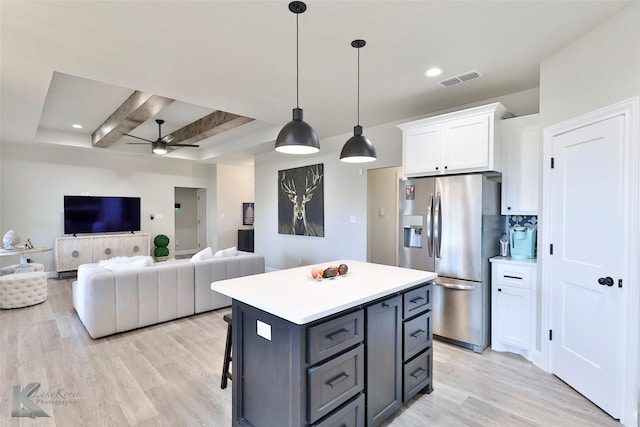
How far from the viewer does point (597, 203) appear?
2.31 meters

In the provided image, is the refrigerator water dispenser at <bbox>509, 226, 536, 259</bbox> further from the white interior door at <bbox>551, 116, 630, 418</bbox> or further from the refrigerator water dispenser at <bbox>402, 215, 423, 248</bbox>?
the refrigerator water dispenser at <bbox>402, 215, 423, 248</bbox>

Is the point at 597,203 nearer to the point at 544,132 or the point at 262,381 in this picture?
the point at 544,132

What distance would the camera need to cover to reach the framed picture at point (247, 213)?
8.84 metres

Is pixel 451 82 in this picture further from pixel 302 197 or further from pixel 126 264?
pixel 126 264

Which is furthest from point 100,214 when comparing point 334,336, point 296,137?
point 334,336

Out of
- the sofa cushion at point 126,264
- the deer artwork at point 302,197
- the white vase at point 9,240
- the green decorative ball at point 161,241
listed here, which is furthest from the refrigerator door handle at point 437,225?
the green decorative ball at point 161,241

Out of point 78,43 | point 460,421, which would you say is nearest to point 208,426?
point 460,421

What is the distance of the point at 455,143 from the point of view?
331 cm

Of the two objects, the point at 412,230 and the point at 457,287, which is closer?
the point at 457,287

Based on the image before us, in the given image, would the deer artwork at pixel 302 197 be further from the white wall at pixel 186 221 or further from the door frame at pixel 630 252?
the white wall at pixel 186 221

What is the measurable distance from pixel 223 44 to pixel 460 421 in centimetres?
321

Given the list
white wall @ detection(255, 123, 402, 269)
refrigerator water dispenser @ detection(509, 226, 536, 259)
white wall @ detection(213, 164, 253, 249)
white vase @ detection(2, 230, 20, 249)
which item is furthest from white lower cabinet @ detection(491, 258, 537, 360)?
white wall @ detection(213, 164, 253, 249)

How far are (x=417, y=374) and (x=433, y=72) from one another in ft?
8.62

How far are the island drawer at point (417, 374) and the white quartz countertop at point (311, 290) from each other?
1.91ft
